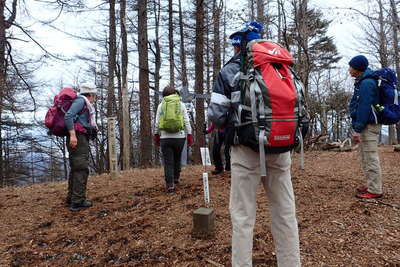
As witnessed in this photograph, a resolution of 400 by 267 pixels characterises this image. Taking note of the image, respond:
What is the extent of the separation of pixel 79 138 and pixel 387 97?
172 inches

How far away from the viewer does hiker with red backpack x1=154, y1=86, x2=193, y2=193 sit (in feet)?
15.2

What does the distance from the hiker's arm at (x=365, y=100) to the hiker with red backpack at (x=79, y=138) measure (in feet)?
12.7

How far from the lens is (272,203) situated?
2.21 metres

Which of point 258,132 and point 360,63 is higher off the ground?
point 360,63

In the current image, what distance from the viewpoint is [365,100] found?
3850 mm

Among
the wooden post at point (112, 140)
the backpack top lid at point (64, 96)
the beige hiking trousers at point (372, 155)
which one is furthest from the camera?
the wooden post at point (112, 140)

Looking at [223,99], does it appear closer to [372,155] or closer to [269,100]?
[269,100]

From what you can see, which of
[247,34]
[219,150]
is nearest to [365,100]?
[247,34]

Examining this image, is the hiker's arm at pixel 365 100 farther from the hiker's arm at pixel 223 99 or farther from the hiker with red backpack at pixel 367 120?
the hiker's arm at pixel 223 99

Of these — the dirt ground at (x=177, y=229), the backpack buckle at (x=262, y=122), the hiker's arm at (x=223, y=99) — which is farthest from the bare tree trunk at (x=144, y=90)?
the backpack buckle at (x=262, y=122)

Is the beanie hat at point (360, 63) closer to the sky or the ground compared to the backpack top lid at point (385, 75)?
closer to the sky

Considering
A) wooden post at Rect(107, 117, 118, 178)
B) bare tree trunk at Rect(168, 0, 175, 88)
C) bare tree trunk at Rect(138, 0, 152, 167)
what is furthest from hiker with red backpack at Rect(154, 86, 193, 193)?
bare tree trunk at Rect(168, 0, 175, 88)

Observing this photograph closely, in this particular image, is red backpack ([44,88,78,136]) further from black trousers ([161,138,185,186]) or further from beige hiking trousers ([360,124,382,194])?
beige hiking trousers ([360,124,382,194])

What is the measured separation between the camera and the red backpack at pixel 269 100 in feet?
6.39
